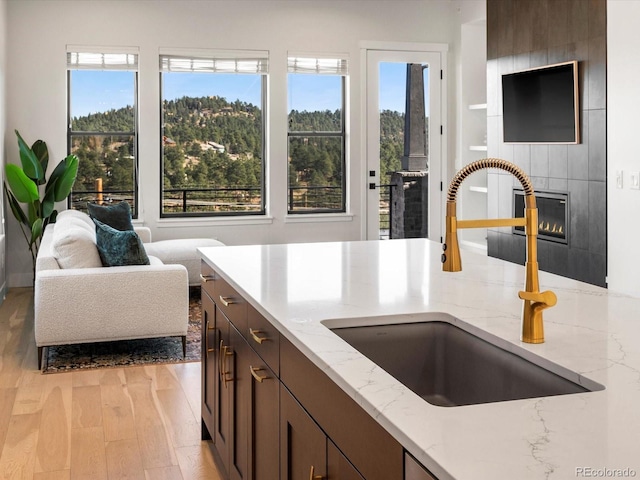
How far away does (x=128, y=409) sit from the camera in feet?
13.2

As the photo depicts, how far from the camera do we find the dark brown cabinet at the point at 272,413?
146cm

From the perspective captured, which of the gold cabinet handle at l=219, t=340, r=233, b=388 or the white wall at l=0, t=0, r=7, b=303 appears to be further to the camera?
the white wall at l=0, t=0, r=7, b=303

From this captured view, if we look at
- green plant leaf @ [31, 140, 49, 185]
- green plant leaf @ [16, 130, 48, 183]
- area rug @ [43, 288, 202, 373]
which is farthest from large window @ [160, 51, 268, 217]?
area rug @ [43, 288, 202, 373]

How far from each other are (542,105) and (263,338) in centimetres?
480

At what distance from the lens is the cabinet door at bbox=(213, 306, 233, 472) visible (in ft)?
9.40

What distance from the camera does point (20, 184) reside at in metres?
7.03

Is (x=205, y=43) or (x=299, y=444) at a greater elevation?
(x=205, y=43)

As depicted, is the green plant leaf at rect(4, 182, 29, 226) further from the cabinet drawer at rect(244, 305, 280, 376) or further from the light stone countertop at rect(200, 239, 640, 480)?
the cabinet drawer at rect(244, 305, 280, 376)

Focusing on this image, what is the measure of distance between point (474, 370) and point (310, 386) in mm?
444

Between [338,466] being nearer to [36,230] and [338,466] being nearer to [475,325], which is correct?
[475,325]

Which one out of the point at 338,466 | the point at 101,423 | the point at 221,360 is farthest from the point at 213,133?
the point at 338,466

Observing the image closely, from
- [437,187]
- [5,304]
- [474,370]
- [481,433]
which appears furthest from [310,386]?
[437,187]

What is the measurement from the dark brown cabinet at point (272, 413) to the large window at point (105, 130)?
15.6 feet

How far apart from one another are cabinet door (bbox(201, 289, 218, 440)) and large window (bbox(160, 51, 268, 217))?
477 cm
